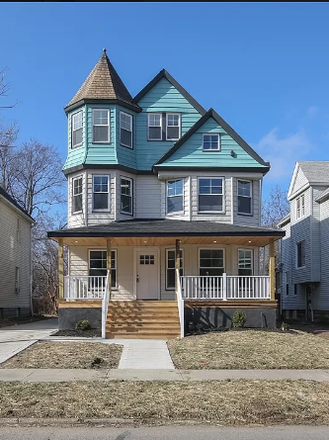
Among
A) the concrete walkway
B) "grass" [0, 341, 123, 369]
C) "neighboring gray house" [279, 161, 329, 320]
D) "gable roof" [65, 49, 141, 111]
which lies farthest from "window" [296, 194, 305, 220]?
the concrete walkway

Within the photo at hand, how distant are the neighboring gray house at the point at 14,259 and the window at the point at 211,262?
33.4ft

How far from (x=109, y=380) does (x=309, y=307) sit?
68.3 ft

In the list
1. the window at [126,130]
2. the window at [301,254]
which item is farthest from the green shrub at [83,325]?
the window at [301,254]

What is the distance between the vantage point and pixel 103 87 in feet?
71.7

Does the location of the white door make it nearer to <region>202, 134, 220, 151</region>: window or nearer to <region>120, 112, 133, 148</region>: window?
<region>120, 112, 133, 148</region>: window

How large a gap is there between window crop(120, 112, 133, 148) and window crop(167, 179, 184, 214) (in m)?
2.54

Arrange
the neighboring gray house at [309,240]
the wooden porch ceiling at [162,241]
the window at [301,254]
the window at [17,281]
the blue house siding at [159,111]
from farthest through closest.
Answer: the window at [301,254], the window at [17,281], the neighboring gray house at [309,240], the blue house siding at [159,111], the wooden porch ceiling at [162,241]

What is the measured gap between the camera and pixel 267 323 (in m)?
17.8

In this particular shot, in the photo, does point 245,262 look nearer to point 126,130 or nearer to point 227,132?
point 227,132

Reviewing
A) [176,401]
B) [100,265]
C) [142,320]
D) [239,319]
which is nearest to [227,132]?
[100,265]

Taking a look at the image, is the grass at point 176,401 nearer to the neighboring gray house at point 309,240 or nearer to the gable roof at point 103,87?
the gable roof at point 103,87

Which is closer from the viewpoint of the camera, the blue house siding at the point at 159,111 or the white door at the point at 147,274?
the white door at the point at 147,274

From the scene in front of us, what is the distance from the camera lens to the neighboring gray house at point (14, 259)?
83.5 ft

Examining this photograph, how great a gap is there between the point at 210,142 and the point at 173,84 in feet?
11.1
